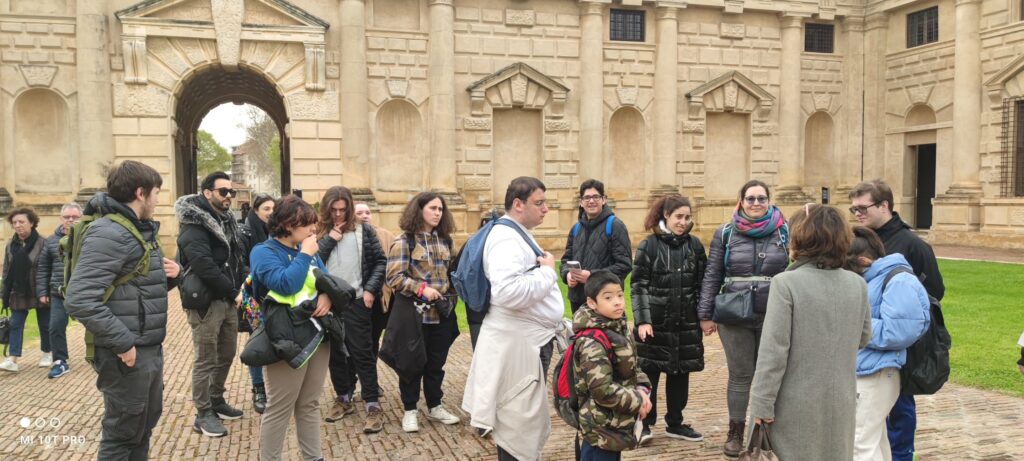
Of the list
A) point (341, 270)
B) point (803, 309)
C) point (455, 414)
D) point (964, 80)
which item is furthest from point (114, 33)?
point (964, 80)

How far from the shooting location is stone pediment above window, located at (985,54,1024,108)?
1966 centimetres

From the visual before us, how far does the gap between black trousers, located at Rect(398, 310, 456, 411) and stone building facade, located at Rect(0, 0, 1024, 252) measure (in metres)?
13.1

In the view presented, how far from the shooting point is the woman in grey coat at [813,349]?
11.7ft

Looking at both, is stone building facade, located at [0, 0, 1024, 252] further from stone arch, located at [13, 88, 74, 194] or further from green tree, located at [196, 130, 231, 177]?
green tree, located at [196, 130, 231, 177]

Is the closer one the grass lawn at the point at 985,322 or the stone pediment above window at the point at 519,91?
the grass lawn at the point at 985,322

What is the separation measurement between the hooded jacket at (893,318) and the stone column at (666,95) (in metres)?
17.2

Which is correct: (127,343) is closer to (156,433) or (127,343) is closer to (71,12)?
(156,433)

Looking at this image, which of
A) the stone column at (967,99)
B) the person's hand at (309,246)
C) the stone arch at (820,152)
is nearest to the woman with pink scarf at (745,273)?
the person's hand at (309,246)

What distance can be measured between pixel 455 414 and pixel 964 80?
67.6 ft

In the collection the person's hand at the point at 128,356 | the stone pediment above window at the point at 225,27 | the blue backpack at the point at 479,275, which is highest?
the stone pediment above window at the point at 225,27

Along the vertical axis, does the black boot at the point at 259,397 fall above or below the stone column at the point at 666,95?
below

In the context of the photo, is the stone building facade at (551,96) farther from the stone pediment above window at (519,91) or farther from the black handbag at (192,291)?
the black handbag at (192,291)

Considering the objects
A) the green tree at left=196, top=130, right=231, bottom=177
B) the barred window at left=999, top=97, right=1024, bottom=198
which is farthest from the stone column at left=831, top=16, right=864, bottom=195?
the green tree at left=196, top=130, right=231, bottom=177

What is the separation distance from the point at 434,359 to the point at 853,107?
69.9 feet
